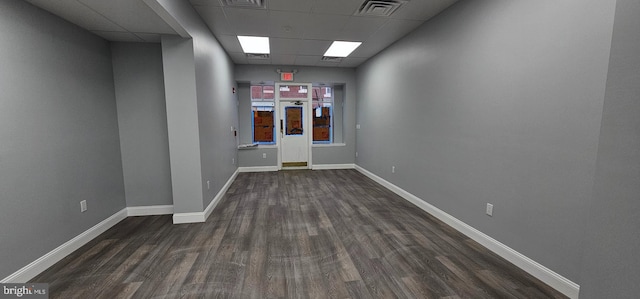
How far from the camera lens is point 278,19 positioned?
11.0ft

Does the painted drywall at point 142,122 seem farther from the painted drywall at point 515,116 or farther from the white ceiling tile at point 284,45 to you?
the painted drywall at point 515,116

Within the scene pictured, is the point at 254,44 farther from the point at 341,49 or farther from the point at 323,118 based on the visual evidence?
the point at 323,118

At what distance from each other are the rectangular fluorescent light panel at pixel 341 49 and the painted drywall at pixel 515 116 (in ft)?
3.76

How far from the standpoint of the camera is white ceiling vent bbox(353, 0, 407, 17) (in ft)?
9.42

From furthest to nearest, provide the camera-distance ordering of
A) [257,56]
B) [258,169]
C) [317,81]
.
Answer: [258,169], [317,81], [257,56]

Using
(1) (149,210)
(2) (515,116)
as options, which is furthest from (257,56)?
(2) (515,116)

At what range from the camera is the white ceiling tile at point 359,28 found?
342cm

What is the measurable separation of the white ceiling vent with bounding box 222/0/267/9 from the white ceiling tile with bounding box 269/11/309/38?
0.21 m

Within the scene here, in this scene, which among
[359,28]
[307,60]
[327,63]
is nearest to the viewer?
[359,28]

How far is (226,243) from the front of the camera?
2.67 meters

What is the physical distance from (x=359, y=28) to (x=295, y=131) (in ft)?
11.8

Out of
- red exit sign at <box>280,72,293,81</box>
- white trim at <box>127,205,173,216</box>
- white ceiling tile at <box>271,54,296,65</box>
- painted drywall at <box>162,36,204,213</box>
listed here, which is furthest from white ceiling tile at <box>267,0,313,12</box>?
red exit sign at <box>280,72,293,81</box>

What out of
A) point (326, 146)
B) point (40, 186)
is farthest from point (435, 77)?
point (40, 186)

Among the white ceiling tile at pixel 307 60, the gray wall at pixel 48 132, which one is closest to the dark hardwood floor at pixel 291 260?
the gray wall at pixel 48 132
